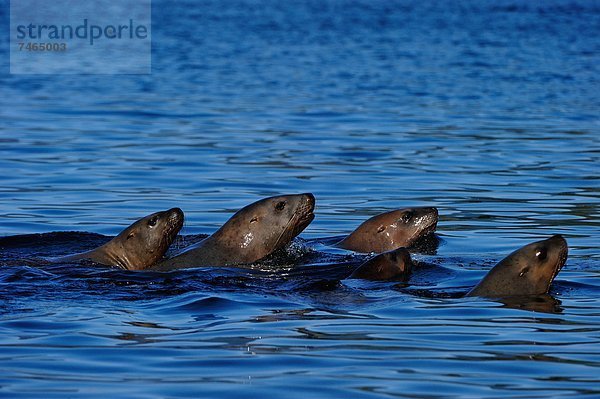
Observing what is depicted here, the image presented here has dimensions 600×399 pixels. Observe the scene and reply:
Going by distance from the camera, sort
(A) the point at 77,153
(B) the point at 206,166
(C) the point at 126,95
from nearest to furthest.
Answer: (B) the point at 206,166 < (A) the point at 77,153 < (C) the point at 126,95

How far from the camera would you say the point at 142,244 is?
11.9 m

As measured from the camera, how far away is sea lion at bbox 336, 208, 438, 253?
42.4ft

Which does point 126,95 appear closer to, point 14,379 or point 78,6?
point 14,379

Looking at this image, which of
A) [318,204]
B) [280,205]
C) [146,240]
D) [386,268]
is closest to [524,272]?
[386,268]

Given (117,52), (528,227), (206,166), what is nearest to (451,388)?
(528,227)

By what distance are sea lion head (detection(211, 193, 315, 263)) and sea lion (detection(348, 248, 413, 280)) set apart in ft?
4.66

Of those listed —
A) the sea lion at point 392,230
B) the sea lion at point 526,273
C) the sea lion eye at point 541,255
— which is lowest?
the sea lion at point 392,230

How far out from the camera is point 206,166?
733 inches

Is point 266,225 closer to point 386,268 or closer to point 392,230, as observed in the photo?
point 392,230

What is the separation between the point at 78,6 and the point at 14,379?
66778mm

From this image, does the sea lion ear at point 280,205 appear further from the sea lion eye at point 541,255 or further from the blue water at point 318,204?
the sea lion eye at point 541,255

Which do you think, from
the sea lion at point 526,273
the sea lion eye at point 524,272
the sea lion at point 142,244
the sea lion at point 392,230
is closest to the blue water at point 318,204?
the sea lion at point 526,273

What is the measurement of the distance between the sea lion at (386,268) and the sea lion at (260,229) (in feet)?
4.65

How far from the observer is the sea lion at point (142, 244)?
11789 millimetres
